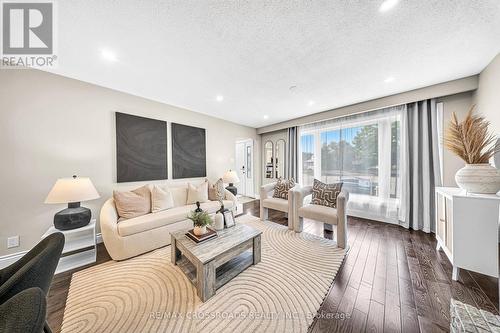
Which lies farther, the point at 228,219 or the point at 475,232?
the point at 228,219

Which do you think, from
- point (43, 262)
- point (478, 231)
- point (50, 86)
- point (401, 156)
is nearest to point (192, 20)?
point (43, 262)

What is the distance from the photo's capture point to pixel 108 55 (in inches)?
73.0

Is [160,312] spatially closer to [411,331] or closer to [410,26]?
[411,331]

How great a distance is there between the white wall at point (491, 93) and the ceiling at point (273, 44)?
0.12m

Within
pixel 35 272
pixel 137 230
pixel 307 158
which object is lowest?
pixel 137 230

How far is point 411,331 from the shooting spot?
3.90 feet

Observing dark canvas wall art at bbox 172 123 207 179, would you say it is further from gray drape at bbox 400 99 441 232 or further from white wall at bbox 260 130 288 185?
gray drape at bbox 400 99 441 232

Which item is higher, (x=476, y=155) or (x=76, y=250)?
(x=476, y=155)

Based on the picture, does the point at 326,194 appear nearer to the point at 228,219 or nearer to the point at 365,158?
the point at 365,158

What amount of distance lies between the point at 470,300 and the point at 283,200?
225 cm

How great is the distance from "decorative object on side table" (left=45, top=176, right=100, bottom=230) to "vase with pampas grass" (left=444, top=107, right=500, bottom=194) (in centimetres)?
428

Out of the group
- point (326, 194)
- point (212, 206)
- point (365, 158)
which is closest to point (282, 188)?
point (326, 194)

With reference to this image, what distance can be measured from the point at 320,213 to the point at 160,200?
2.54m

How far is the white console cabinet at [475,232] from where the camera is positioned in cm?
155
